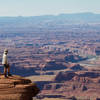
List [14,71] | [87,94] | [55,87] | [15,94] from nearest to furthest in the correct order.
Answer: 1. [15,94]
2. [87,94]
3. [55,87]
4. [14,71]

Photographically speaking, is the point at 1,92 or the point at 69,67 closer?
the point at 1,92

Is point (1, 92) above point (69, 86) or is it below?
above

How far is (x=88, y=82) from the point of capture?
102625 mm

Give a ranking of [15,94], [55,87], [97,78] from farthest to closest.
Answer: [97,78], [55,87], [15,94]

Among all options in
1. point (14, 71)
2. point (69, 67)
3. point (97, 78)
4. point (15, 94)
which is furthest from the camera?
point (69, 67)

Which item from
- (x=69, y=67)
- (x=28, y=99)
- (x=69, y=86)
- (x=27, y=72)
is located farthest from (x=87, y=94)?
(x=28, y=99)

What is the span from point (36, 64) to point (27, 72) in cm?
1700

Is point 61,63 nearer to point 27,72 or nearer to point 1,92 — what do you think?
point 27,72

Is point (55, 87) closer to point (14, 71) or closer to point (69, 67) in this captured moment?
point (14, 71)

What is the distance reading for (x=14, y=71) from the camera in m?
128

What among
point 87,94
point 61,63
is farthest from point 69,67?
point 87,94

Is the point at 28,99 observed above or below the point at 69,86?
above

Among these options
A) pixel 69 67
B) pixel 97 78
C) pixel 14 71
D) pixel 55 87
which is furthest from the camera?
pixel 69 67

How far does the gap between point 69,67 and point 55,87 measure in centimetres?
4337
